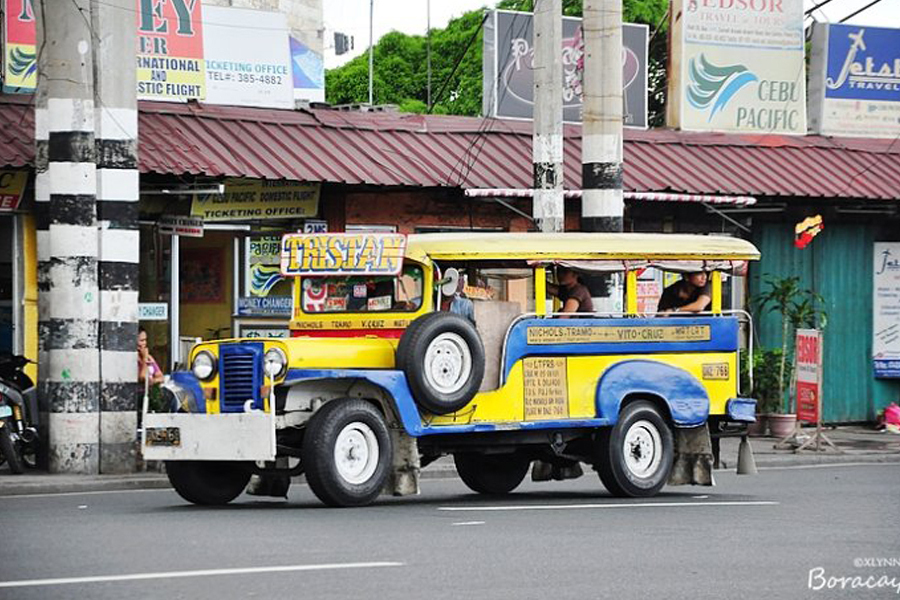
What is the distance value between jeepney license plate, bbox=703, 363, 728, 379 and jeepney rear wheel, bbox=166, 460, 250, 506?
178 inches

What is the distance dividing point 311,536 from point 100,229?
26.2ft

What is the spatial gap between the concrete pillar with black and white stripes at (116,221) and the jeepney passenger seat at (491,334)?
203 inches

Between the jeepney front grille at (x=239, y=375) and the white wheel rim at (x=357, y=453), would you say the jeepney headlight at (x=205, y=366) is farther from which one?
the white wheel rim at (x=357, y=453)

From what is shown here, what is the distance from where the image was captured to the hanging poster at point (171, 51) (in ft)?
77.4

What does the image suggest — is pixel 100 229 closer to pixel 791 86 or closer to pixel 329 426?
pixel 329 426

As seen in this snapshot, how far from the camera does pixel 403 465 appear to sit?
51.8 ft

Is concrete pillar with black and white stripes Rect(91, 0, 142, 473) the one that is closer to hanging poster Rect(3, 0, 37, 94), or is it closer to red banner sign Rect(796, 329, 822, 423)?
hanging poster Rect(3, 0, 37, 94)

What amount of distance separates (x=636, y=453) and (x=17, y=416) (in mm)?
6631

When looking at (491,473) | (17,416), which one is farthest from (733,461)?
(17,416)

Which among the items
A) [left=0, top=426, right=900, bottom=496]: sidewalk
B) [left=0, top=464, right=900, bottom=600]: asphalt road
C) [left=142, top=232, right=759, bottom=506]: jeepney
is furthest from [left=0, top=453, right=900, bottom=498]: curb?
[left=142, top=232, right=759, bottom=506]: jeepney

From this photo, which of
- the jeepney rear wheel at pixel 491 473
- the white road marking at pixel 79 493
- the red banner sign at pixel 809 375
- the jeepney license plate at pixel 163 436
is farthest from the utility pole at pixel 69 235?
the red banner sign at pixel 809 375

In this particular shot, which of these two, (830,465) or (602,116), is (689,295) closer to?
(602,116)

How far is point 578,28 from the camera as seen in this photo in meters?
27.9

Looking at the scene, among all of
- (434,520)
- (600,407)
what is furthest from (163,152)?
(434,520)
